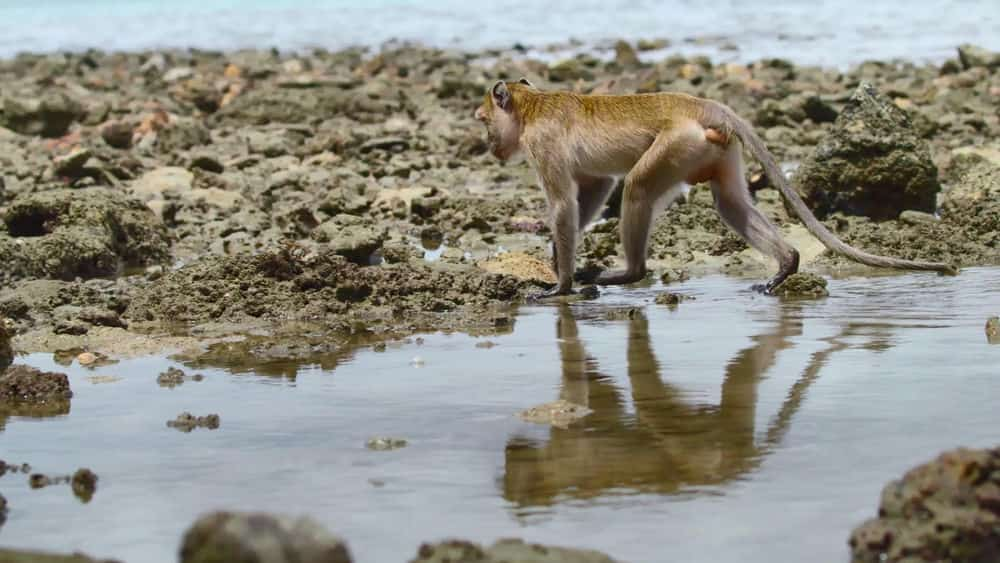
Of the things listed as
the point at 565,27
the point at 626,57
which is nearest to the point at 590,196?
the point at 626,57

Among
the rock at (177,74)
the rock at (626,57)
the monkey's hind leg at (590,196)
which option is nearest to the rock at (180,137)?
the monkey's hind leg at (590,196)

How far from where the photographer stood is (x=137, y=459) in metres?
6.15

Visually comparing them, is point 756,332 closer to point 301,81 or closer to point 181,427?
point 181,427

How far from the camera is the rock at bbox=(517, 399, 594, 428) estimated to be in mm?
6594

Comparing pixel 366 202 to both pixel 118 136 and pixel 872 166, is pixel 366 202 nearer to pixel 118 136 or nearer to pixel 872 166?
pixel 872 166

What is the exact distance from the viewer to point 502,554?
424 cm

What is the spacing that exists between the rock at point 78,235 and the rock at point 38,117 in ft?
29.0

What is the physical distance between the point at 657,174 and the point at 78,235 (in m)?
5.13

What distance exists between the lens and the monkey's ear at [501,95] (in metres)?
11.1

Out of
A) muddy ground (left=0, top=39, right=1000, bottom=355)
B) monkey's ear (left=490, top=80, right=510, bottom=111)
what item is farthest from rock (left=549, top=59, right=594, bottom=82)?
monkey's ear (left=490, top=80, right=510, bottom=111)

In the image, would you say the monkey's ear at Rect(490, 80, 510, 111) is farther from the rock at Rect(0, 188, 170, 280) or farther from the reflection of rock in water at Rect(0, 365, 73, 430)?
the reflection of rock in water at Rect(0, 365, 73, 430)

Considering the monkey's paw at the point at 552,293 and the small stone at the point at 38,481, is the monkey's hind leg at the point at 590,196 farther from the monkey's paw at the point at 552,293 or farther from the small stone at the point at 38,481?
the small stone at the point at 38,481

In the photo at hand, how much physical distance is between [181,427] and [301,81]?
67.9 feet

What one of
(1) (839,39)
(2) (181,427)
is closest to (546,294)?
(2) (181,427)
